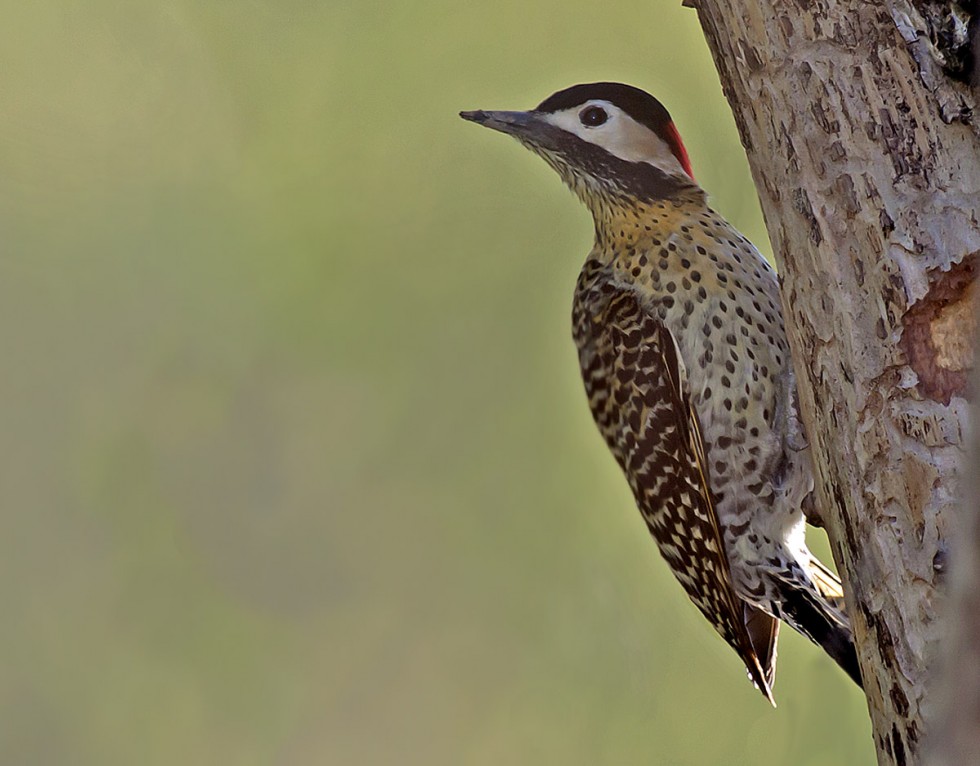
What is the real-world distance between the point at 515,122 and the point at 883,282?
144 cm

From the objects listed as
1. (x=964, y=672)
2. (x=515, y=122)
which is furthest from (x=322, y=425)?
(x=964, y=672)

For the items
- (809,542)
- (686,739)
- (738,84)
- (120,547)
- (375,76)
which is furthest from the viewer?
(375,76)

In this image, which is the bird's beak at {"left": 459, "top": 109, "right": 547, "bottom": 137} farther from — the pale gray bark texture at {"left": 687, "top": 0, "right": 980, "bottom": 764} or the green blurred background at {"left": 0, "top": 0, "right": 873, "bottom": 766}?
the green blurred background at {"left": 0, "top": 0, "right": 873, "bottom": 766}

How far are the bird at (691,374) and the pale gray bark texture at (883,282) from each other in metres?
0.82

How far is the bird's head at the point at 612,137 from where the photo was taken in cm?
302

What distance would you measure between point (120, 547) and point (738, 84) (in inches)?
171

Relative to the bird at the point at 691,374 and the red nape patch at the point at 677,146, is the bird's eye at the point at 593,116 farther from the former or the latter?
the red nape patch at the point at 677,146

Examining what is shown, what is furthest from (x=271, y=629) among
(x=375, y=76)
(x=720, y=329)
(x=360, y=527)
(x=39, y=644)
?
(x=720, y=329)

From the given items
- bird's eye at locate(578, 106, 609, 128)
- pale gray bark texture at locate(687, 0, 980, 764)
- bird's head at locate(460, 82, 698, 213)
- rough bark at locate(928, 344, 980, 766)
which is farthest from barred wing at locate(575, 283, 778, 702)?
rough bark at locate(928, 344, 980, 766)

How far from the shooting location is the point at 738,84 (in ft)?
6.53

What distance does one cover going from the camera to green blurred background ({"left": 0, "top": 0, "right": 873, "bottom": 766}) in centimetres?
525

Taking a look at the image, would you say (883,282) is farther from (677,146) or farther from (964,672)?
(677,146)

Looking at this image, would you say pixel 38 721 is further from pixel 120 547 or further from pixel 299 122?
pixel 299 122

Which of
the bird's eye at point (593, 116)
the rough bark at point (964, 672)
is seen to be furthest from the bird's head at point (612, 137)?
the rough bark at point (964, 672)
